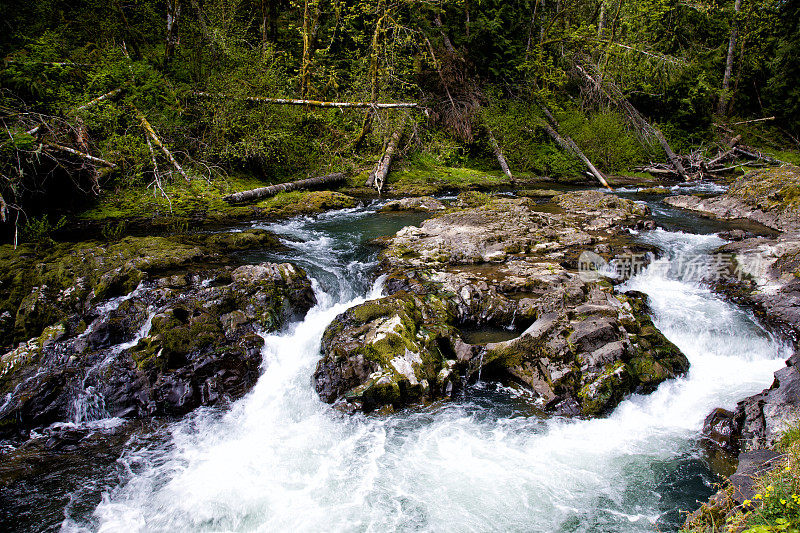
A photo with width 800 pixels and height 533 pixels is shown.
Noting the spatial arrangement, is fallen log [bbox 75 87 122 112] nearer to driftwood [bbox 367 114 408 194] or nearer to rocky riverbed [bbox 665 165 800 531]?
driftwood [bbox 367 114 408 194]

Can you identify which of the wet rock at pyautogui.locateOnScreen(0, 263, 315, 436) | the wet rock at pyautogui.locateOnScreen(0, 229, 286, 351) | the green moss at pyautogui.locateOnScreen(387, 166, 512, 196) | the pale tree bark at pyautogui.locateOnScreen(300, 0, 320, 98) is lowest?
the wet rock at pyautogui.locateOnScreen(0, 263, 315, 436)

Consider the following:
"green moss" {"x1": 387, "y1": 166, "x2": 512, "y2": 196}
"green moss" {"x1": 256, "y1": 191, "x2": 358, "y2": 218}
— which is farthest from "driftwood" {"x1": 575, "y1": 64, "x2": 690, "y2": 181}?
"green moss" {"x1": 256, "y1": 191, "x2": 358, "y2": 218}

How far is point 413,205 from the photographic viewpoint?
446 inches

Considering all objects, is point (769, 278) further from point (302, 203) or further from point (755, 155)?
point (755, 155)

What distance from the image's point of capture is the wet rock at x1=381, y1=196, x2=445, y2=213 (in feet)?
Answer: 36.8

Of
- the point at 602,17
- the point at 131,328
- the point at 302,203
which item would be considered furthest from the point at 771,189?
the point at 602,17

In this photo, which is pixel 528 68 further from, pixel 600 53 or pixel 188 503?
pixel 188 503

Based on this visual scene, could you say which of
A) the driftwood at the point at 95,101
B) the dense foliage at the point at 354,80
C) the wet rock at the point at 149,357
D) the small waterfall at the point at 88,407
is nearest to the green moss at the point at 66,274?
the wet rock at the point at 149,357

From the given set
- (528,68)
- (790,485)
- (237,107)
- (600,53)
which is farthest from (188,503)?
(600,53)

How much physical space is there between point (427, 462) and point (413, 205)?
818 cm

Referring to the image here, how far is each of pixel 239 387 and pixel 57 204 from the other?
6728mm

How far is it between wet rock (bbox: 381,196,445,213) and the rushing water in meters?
6.31

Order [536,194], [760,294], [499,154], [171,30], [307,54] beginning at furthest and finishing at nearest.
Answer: [499,154], [307,54], [536,194], [171,30], [760,294]

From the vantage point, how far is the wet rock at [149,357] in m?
4.57
